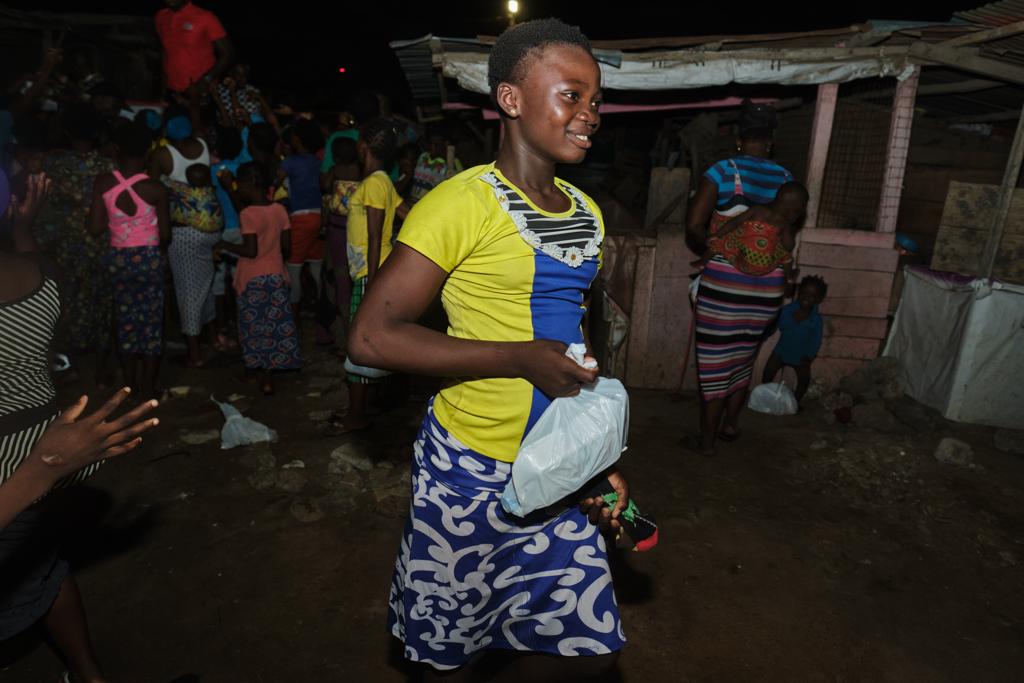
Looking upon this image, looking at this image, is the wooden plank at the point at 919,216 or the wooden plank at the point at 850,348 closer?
the wooden plank at the point at 850,348

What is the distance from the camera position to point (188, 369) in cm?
607

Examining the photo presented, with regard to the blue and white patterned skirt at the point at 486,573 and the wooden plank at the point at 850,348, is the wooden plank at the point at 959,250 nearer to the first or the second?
the wooden plank at the point at 850,348

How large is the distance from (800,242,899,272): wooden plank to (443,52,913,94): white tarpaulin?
1.43 metres

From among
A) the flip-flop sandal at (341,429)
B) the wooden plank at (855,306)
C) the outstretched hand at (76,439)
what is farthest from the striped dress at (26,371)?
the wooden plank at (855,306)

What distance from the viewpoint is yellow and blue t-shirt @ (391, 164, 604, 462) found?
1457 millimetres

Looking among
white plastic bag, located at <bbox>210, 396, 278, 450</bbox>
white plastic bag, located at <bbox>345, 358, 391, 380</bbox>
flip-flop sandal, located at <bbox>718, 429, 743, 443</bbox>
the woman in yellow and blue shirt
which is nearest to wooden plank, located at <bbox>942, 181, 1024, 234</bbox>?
flip-flop sandal, located at <bbox>718, 429, 743, 443</bbox>

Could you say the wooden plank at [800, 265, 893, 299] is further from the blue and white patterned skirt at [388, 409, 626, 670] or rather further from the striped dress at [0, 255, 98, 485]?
the striped dress at [0, 255, 98, 485]

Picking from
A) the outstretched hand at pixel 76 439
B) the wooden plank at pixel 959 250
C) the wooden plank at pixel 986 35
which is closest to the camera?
the outstretched hand at pixel 76 439

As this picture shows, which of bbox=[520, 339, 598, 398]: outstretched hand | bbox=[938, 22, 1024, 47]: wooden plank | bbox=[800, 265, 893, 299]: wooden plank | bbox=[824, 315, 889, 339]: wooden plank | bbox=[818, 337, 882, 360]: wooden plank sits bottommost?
bbox=[818, 337, 882, 360]: wooden plank

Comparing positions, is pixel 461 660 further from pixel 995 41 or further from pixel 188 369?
pixel 995 41

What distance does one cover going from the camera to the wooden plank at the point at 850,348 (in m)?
5.88

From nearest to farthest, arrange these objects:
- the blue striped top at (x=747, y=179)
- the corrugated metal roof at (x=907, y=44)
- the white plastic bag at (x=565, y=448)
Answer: the white plastic bag at (x=565, y=448) < the blue striped top at (x=747, y=179) < the corrugated metal roof at (x=907, y=44)

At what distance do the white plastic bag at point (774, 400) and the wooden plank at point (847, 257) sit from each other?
47.0 inches

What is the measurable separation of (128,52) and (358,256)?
769 cm
